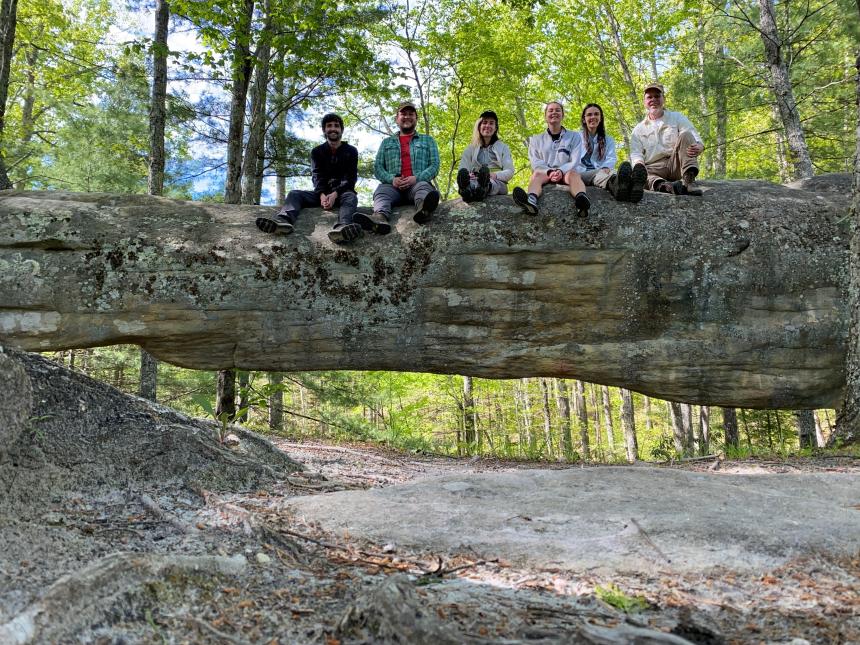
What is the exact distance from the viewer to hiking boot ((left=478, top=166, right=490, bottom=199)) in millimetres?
7238

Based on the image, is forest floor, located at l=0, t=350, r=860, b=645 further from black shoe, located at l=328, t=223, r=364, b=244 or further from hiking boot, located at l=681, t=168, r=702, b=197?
hiking boot, located at l=681, t=168, r=702, b=197

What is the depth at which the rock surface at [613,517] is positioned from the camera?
3346 mm

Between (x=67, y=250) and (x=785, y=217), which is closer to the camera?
(x=67, y=250)

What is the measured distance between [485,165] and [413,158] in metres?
1.00

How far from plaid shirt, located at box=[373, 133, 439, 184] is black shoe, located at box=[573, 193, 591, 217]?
192 cm

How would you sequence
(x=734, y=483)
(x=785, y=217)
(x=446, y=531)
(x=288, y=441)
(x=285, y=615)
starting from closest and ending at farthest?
1. (x=285, y=615)
2. (x=446, y=531)
3. (x=734, y=483)
4. (x=785, y=217)
5. (x=288, y=441)

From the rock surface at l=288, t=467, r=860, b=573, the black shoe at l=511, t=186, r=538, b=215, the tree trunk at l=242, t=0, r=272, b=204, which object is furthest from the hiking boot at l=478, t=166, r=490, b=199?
the tree trunk at l=242, t=0, r=272, b=204

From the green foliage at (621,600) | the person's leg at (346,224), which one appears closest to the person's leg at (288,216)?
the person's leg at (346,224)

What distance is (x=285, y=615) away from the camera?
8.31ft

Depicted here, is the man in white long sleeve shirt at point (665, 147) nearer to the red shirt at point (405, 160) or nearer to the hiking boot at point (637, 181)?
the hiking boot at point (637, 181)

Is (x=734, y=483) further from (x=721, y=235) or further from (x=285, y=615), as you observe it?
(x=285, y=615)

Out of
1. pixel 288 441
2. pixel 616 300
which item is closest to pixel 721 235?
pixel 616 300

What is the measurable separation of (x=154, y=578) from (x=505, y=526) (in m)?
2.16

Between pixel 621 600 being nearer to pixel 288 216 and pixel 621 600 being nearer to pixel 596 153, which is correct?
pixel 288 216
